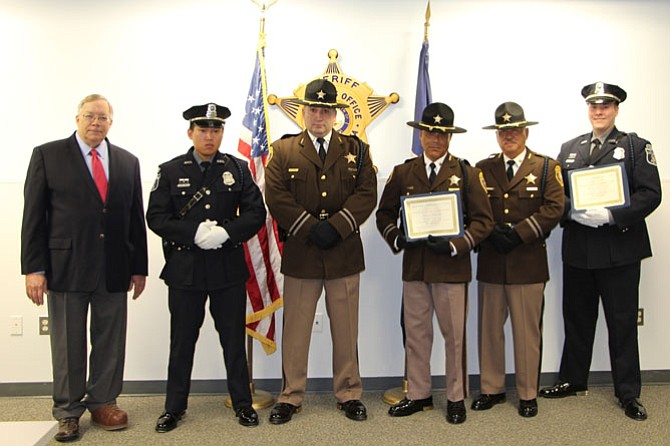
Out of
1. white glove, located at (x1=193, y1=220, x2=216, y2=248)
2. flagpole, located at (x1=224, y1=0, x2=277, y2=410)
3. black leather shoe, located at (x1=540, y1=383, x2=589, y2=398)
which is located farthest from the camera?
black leather shoe, located at (x1=540, y1=383, x2=589, y2=398)

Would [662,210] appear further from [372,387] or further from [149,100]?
[149,100]

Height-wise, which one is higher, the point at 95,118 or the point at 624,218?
the point at 95,118

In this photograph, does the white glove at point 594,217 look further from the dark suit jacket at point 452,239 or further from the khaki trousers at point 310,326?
the khaki trousers at point 310,326

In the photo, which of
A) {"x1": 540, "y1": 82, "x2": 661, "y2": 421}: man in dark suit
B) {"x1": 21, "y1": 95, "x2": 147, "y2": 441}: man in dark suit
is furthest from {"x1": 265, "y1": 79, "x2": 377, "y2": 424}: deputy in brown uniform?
{"x1": 540, "y1": 82, "x2": 661, "y2": 421}: man in dark suit

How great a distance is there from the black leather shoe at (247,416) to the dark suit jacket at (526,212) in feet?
4.98

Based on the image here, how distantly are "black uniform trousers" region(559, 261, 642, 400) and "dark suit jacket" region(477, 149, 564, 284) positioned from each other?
398 mm

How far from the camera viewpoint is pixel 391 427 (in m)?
3.20

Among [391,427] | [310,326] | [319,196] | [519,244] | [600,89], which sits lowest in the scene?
[391,427]

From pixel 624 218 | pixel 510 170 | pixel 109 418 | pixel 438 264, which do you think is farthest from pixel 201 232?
pixel 624 218

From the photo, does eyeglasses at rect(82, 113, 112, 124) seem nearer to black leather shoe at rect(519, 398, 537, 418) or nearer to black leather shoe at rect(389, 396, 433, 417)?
black leather shoe at rect(389, 396, 433, 417)

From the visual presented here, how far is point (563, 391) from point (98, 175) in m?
3.05

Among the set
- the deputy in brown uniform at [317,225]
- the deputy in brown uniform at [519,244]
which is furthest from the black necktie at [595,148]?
the deputy in brown uniform at [317,225]

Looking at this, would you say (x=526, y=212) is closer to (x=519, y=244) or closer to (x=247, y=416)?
(x=519, y=244)

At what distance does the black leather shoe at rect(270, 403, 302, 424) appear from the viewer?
325 centimetres
